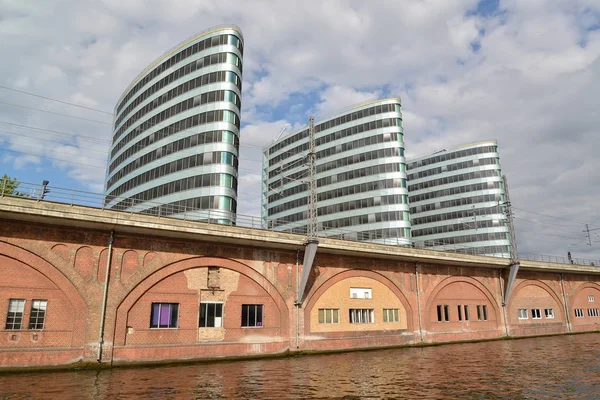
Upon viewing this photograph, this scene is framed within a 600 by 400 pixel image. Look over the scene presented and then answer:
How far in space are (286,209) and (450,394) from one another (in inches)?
2708

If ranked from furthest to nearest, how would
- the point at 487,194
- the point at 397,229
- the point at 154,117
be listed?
the point at 487,194, the point at 397,229, the point at 154,117

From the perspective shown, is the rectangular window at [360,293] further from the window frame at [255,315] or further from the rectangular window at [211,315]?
the rectangular window at [211,315]

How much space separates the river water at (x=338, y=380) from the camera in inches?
649

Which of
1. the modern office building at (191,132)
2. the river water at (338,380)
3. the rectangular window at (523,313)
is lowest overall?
the river water at (338,380)

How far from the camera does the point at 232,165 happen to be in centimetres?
5012

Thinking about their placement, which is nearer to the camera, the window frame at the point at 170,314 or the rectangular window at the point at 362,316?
the window frame at the point at 170,314

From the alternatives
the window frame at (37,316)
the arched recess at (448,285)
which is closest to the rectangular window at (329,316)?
the arched recess at (448,285)

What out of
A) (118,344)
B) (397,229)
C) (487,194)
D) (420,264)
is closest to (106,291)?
(118,344)

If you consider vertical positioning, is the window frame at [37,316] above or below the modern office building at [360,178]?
below

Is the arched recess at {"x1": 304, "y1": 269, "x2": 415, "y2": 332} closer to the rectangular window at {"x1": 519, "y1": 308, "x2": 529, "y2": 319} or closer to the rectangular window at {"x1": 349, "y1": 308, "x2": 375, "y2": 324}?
the rectangular window at {"x1": 349, "y1": 308, "x2": 375, "y2": 324}

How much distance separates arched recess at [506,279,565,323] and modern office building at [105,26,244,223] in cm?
3294

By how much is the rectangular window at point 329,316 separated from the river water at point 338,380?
176 inches

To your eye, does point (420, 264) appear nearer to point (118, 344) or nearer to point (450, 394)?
point (450, 394)

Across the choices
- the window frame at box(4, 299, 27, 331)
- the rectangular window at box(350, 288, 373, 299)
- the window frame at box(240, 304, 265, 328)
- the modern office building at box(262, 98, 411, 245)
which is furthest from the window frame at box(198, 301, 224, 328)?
the modern office building at box(262, 98, 411, 245)
